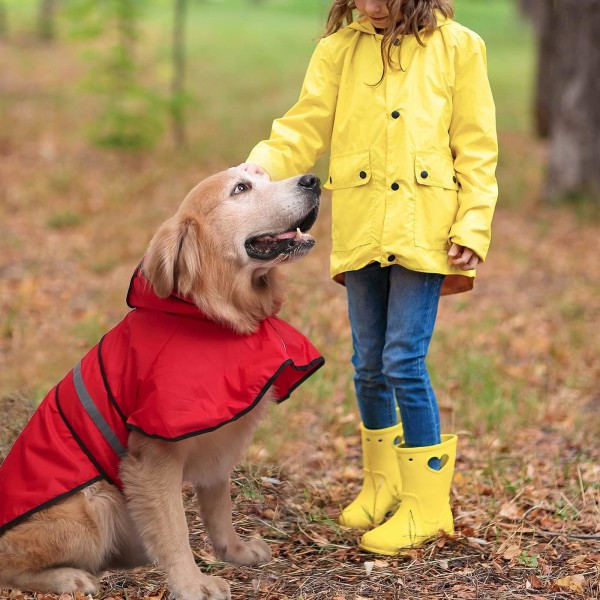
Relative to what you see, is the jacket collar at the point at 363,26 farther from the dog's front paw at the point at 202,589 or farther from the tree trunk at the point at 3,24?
the tree trunk at the point at 3,24

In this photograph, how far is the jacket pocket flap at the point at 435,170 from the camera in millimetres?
3553

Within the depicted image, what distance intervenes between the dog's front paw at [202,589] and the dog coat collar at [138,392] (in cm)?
46

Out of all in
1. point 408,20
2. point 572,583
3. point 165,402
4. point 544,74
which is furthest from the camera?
point 544,74

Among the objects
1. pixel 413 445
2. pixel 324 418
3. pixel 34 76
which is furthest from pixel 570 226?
pixel 34 76

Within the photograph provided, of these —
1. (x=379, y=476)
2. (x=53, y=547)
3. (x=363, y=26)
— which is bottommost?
(x=379, y=476)

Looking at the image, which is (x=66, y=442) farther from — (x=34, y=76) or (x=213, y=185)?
(x=34, y=76)

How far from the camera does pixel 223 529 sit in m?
3.74

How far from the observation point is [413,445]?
386 centimetres

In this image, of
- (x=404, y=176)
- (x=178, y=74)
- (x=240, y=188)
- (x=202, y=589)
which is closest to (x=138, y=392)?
(x=202, y=589)

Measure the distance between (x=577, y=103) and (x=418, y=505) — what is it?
25.7 ft

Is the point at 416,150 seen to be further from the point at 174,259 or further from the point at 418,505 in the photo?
the point at 418,505

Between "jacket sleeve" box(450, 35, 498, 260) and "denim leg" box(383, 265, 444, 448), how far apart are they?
270 millimetres

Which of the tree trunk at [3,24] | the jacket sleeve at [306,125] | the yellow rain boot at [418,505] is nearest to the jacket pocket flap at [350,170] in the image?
the jacket sleeve at [306,125]

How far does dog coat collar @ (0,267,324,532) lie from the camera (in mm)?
3168
